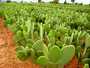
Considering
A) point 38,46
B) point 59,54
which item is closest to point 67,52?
point 59,54

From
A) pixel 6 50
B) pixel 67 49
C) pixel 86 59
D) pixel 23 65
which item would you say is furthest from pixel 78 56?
pixel 6 50

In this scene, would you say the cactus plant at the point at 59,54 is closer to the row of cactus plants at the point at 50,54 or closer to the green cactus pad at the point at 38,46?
the row of cactus plants at the point at 50,54

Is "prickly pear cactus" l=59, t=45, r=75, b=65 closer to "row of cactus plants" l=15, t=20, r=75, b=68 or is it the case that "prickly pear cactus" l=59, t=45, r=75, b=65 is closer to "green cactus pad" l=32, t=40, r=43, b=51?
"row of cactus plants" l=15, t=20, r=75, b=68

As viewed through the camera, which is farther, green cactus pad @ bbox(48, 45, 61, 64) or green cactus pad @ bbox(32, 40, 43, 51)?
green cactus pad @ bbox(32, 40, 43, 51)

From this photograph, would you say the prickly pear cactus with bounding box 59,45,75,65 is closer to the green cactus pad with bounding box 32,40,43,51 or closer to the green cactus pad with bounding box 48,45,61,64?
the green cactus pad with bounding box 48,45,61,64

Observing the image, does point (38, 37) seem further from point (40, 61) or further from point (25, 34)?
point (40, 61)

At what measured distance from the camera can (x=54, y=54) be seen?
6.06 feet

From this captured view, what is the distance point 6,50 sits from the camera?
128 inches

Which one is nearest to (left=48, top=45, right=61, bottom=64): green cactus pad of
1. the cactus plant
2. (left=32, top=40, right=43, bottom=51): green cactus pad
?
the cactus plant

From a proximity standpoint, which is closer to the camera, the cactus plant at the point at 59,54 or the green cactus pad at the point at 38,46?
the cactus plant at the point at 59,54

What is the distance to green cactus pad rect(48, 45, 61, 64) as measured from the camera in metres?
1.84

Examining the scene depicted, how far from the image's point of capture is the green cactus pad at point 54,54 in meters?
1.84

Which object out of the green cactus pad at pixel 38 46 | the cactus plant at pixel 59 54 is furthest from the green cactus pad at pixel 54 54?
the green cactus pad at pixel 38 46

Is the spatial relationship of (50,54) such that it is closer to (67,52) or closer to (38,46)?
(67,52)
